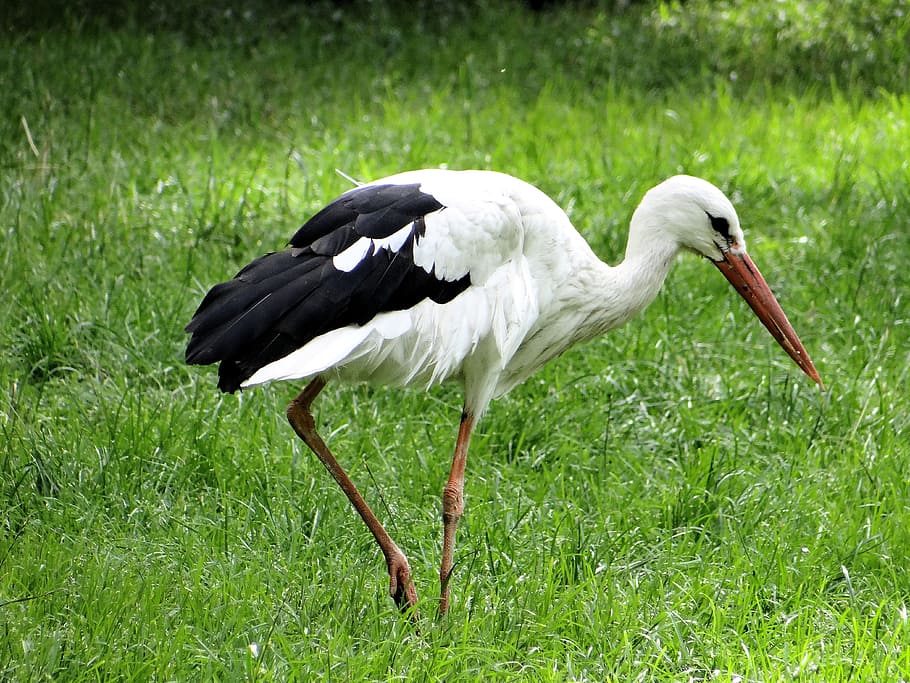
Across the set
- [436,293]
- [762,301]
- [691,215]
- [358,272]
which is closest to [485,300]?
[436,293]

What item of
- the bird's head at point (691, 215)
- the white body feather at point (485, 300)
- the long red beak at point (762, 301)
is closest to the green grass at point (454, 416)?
the long red beak at point (762, 301)

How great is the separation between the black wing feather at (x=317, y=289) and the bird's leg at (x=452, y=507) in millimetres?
448

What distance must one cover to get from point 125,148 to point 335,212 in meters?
3.14

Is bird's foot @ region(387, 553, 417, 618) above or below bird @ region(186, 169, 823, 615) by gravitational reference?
below

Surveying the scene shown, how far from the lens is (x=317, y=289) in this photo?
3182 millimetres

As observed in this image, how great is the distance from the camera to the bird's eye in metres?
3.67

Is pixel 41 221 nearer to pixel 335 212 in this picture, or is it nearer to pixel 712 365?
pixel 335 212

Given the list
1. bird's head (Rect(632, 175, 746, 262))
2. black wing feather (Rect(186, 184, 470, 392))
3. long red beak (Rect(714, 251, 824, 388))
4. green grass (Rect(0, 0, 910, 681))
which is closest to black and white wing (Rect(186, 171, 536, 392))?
black wing feather (Rect(186, 184, 470, 392))

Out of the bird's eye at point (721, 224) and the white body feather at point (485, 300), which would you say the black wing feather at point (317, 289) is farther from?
the bird's eye at point (721, 224)

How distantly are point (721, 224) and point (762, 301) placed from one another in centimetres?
30

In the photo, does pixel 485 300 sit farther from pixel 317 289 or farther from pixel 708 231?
pixel 708 231

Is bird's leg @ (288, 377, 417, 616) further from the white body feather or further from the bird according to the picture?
Result: the white body feather

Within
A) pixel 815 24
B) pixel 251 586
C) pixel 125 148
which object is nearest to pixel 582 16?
pixel 815 24

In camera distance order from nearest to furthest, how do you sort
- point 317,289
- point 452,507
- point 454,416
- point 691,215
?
1. point 317,289
2. point 452,507
3. point 691,215
4. point 454,416
